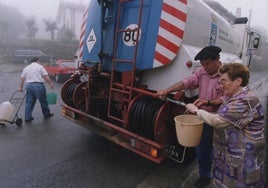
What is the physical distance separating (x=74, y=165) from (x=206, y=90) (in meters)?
2.28

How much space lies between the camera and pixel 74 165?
13.5 ft

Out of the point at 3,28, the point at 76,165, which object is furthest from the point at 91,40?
the point at 3,28

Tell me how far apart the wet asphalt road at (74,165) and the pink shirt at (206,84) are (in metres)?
1.26

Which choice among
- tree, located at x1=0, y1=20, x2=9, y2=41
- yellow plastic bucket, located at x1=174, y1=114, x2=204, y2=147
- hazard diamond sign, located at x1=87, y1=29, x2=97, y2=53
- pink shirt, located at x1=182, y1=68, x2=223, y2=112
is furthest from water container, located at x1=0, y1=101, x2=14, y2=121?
tree, located at x1=0, y1=20, x2=9, y2=41

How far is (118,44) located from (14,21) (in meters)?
46.2

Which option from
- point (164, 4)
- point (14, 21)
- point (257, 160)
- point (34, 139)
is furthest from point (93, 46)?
point (14, 21)

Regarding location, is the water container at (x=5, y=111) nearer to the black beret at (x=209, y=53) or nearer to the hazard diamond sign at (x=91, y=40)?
the hazard diamond sign at (x=91, y=40)

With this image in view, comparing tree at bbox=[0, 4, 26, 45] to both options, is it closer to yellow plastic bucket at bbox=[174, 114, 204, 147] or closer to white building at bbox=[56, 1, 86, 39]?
white building at bbox=[56, 1, 86, 39]

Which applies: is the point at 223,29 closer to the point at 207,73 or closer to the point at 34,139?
the point at 207,73

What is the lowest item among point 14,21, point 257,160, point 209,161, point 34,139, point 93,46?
point 34,139

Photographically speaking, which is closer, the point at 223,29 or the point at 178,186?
the point at 178,186

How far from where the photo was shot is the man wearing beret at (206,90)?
3.04m

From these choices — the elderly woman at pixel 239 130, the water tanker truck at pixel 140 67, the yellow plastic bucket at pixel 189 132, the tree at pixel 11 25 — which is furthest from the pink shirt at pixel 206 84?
the tree at pixel 11 25

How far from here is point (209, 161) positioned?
3387 mm
